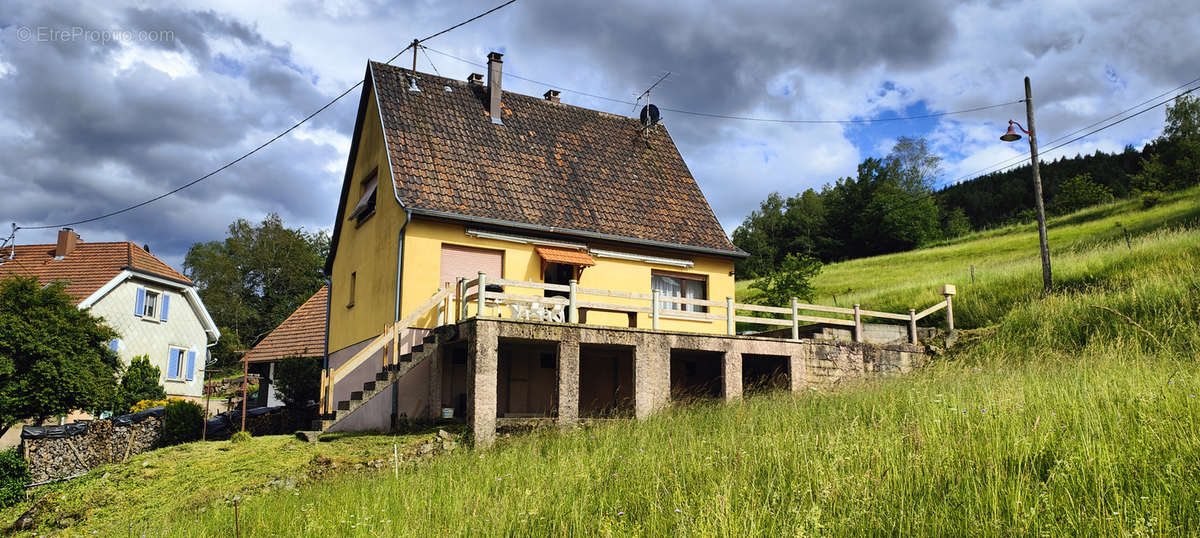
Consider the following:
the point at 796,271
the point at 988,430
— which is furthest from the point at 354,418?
the point at 796,271

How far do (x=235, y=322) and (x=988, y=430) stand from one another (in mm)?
62390

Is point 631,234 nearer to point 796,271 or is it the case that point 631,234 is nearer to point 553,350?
point 553,350

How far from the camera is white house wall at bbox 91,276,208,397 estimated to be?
32469mm

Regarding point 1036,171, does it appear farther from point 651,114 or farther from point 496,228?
point 496,228

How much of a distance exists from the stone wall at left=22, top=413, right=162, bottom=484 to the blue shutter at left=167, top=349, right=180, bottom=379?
56.1 ft

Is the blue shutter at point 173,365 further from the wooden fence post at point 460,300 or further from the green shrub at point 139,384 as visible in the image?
the wooden fence post at point 460,300

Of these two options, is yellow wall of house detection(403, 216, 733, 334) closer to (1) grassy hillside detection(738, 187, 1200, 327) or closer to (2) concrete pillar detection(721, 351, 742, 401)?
(2) concrete pillar detection(721, 351, 742, 401)

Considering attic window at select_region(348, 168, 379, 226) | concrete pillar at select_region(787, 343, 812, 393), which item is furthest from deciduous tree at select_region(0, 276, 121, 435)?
concrete pillar at select_region(787, 343, 812, 393)

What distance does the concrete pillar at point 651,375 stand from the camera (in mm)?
15570

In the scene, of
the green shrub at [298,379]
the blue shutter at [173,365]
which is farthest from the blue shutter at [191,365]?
the green shrub at [298,379]

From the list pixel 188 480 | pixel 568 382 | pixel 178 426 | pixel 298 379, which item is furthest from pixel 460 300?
pixel 298 379

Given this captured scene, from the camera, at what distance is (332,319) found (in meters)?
22.6

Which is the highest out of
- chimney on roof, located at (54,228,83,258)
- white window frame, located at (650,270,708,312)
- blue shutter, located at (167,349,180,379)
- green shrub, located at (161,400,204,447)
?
chimney on roof, located at (54,228,83,258)

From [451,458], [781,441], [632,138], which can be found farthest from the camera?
[632,138]
